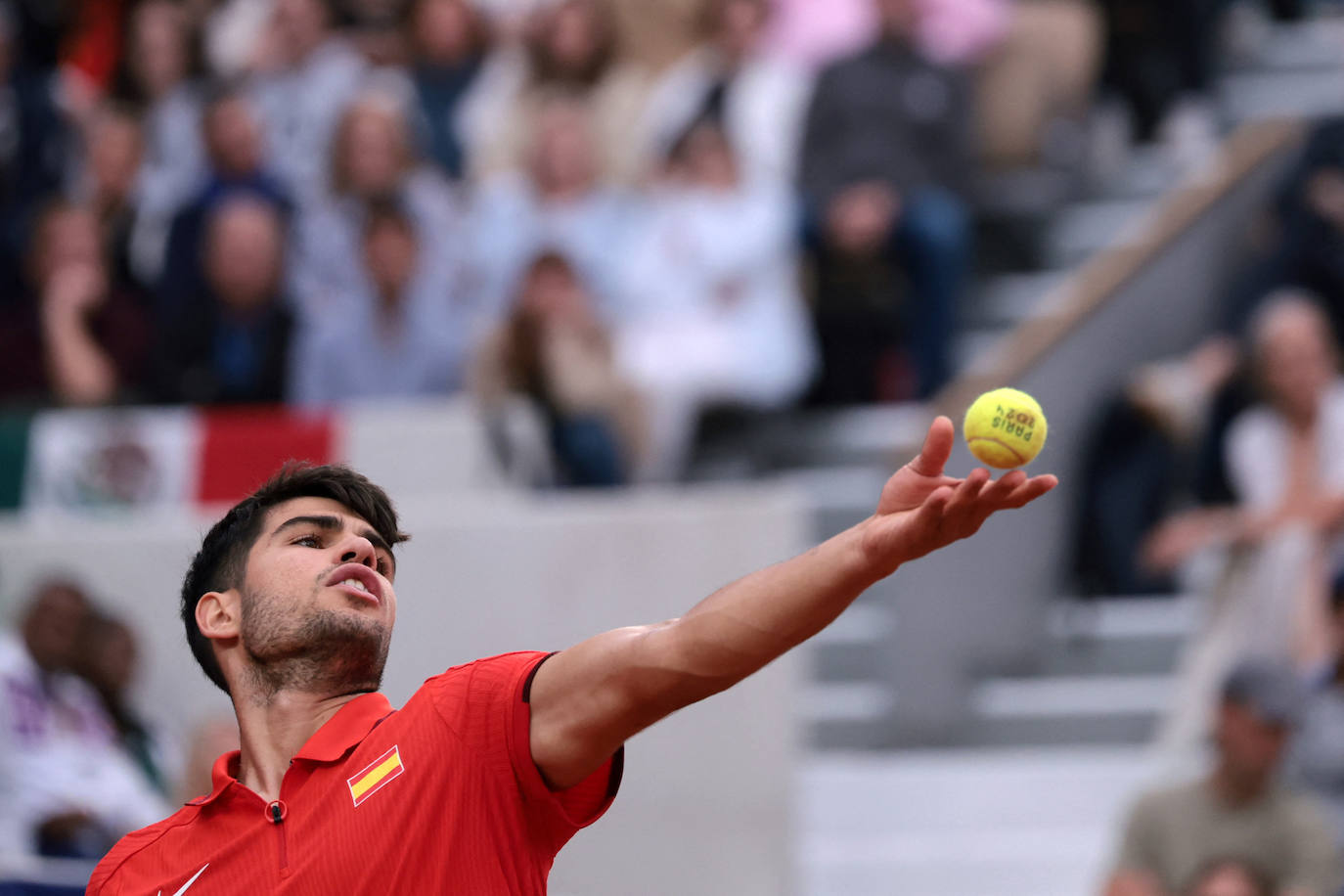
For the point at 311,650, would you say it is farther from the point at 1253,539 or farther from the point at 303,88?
Result: the point at 303,88

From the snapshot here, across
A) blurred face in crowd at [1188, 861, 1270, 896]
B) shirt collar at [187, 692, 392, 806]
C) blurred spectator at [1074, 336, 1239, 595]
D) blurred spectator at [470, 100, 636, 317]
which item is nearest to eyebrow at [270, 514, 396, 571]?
shirt collar at [187, 692, 392, 806]

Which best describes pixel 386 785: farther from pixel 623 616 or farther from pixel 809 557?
pixel 623 616

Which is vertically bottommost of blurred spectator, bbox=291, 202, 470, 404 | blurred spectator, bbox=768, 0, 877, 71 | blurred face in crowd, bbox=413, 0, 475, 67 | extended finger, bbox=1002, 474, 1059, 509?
extended finger, bbox=1002, 474, 1059, 509

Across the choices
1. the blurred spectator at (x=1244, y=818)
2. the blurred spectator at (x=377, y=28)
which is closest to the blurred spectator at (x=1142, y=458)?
the blurred spectator at (x=1244, y=818)

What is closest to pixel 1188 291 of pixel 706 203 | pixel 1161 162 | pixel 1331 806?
pixel 1161 162

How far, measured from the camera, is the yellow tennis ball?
2.56 m

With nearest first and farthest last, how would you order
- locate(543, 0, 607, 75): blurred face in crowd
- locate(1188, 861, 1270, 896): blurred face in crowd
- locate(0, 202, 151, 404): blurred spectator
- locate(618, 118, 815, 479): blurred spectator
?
1. locate(1188, 861, 1270, 896): blurred face in crowd
2. locate(618, 118, 815, 479): blurred spectator
3. locate(0, 202, 151, 404): blurred spectator
4. locate(543, 0, 607, 75): blurred face in crowd

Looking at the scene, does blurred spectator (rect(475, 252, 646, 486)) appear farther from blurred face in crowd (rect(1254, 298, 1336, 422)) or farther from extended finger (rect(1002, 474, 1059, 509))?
extended finger (rect(1002, 474, 1059, 509))

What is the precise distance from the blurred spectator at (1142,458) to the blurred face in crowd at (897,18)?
2.18 metres

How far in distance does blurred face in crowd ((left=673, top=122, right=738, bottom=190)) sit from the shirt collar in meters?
5.75

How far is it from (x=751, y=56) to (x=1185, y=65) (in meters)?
2.22

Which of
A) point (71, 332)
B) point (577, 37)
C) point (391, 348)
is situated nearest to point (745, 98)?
point (577, 37)

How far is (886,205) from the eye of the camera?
8.20 meters

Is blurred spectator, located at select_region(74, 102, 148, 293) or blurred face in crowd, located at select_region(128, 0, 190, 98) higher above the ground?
blurred face in crowd, located at select_region(128, 0, 190, 98)
